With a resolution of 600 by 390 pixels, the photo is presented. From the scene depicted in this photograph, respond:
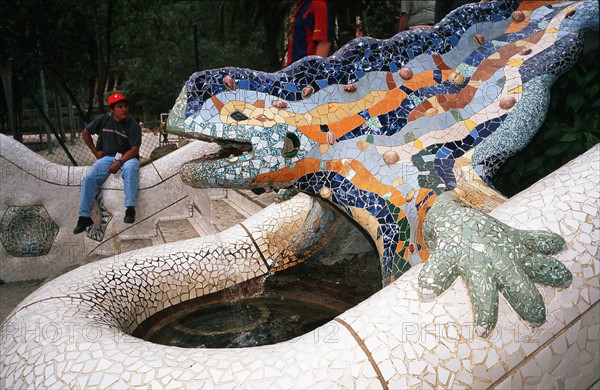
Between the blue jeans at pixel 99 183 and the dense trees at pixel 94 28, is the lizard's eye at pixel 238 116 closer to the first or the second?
the blue jeans at pixel 99 183

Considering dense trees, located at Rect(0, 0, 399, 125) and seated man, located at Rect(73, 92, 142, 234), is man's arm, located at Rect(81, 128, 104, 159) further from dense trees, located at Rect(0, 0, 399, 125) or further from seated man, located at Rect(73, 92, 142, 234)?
dense trees, located at Rect(0, 0, 399, 125)

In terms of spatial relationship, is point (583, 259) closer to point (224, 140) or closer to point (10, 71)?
point (224, 140)

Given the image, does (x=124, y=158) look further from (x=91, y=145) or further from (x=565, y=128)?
(x=565, y=128)

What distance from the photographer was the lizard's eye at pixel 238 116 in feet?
7.68

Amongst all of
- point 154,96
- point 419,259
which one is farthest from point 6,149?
point 154,96

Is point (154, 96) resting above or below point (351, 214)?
below

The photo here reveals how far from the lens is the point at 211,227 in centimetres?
438

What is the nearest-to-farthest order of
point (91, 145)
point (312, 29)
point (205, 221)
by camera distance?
point (312, 29) → point (205, 221) → point (91, 145)

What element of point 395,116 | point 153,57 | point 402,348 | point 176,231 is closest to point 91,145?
point 176,231

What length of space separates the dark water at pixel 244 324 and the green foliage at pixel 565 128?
131 cm

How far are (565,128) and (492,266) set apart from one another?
1.63 meters

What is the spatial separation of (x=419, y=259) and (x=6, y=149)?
403 cm

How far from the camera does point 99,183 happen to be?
4711 millimetres

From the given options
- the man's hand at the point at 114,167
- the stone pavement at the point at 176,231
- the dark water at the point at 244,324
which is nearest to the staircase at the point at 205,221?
the stone pavement at the point at 176,231
